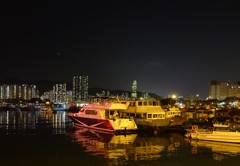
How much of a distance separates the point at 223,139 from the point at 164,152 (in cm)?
957

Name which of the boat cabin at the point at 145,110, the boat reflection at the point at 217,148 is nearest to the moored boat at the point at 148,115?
the boat cabin at the point at 145,110

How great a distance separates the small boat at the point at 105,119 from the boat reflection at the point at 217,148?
10550 mm

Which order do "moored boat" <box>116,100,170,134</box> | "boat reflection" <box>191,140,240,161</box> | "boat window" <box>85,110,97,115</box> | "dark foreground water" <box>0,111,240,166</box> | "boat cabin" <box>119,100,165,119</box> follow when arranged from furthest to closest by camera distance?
"boat window" <box>85,110,97,115</box> → "boat cabin" <box>119,100,165,119</box> → "moored boat" <box>116,100,170,134</box> → "boat reflection" <box>191,140,240,161</box> → "dark foreground water" <box>0,111,240,166</box>

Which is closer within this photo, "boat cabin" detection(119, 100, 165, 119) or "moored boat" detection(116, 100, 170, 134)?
"moored boat" detection(116, 100, 170, 134)

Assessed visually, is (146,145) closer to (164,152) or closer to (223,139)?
(164,152)

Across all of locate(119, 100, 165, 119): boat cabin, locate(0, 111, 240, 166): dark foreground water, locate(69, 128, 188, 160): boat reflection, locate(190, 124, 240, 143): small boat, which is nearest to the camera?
locate(0, 111, 240, 166): dark foreground water

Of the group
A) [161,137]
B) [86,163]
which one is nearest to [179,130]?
[161,137]

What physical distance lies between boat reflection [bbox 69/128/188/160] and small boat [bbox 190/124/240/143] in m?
2.05

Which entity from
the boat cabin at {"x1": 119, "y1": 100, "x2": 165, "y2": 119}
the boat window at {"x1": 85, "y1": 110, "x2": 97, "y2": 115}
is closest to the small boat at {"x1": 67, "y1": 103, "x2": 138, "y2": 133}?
the boat window at {"x1": 85, "y1": 110, "x2": 97, "y2": 115}

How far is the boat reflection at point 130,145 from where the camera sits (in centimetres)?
3155

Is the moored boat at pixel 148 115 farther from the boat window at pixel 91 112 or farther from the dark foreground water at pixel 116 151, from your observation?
the dark foreground water at pixel 116 151

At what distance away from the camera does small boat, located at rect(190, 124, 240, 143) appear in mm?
38428

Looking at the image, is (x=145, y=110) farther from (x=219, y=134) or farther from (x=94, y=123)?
(x=219, y=134)

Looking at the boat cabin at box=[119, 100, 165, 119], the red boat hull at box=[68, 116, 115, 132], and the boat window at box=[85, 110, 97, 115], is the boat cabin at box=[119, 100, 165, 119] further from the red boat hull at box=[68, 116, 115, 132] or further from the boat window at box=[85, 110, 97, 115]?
the red boat hull at box=[68, 116, 115, 132]
